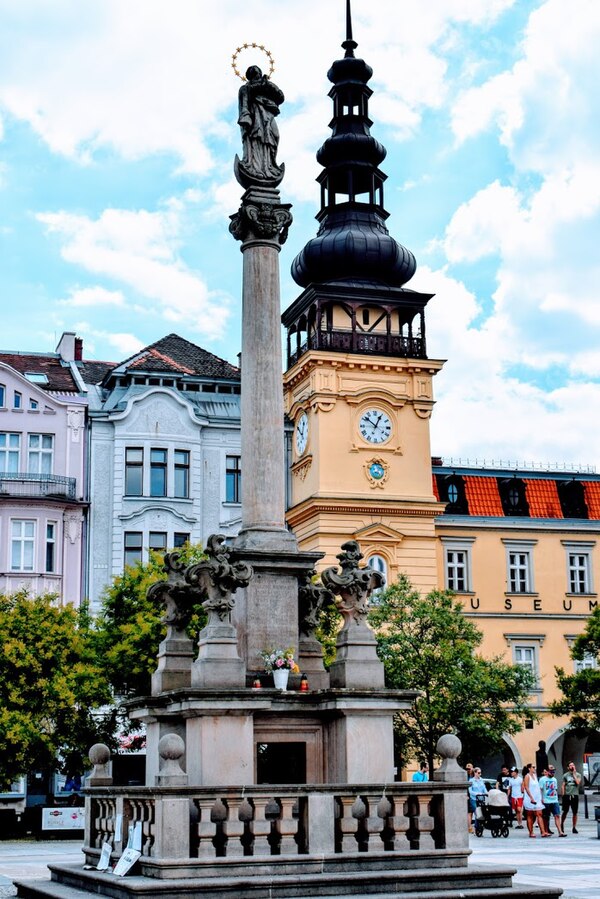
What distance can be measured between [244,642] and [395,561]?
38847 millimetres

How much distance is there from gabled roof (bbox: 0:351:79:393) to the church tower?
10.5 m

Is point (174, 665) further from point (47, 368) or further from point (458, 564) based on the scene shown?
point (458, 564)

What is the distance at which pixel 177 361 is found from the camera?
177ft

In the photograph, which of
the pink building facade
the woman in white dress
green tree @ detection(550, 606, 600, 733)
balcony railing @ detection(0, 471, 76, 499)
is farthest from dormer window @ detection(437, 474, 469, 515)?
the woman in white dress

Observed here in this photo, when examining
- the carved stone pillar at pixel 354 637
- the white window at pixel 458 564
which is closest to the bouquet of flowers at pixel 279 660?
the carved stone pillar at pixel 354 637

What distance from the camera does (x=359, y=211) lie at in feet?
201

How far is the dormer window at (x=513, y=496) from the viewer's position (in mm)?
62062

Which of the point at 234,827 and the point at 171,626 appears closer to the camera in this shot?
the point at 234,827

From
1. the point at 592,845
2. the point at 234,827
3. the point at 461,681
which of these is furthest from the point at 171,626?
the point at 461,681

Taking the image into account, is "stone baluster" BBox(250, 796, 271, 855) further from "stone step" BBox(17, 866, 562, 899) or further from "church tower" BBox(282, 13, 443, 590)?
"church tower" BBox(282, 13, 443, 590)

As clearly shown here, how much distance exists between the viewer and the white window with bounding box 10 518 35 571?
46.0m

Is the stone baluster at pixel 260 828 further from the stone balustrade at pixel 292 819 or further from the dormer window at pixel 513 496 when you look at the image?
the dormer window at pixel 513 496

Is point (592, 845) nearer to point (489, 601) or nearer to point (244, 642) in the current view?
point (244, 642)

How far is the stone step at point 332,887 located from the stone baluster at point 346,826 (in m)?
0.41
